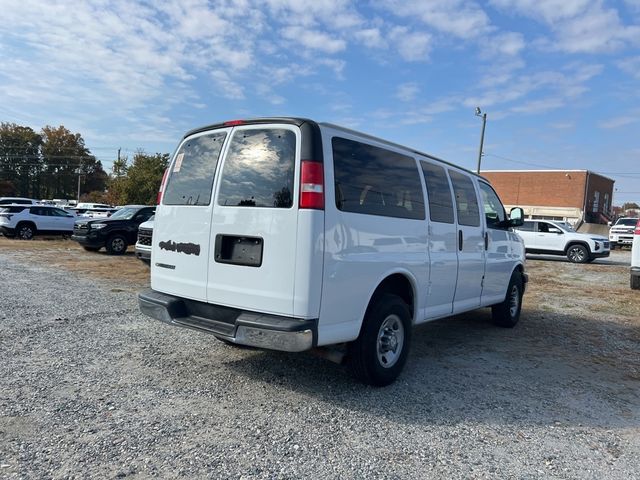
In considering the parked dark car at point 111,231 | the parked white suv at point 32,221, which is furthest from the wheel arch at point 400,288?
the parked white suv at point 32,221

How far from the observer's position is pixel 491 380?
5039mm

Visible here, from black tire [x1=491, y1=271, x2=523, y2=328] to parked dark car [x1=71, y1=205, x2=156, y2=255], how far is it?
42.6ft

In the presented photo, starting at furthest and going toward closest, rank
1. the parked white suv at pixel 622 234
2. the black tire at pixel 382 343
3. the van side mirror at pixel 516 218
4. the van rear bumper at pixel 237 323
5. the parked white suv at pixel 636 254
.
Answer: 1. the parked white suv at pixel 622 234
2. the parked white suv at pixel 636 254
3. the van side mirror at pixel 516 218
4. the black tire at pixel 382 343
5. the van rear bumper at pixel 237 323

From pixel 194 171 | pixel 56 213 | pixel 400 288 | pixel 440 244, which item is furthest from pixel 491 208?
pixel 56 213

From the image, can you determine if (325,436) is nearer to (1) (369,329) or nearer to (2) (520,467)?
(1) (369,329)

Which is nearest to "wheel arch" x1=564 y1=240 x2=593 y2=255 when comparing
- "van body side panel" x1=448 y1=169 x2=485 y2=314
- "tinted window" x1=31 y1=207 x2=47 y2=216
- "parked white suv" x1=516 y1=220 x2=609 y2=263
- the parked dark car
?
"parked white suv" x1=516 y1=220 x2=609 y2=263

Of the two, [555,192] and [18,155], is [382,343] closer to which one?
[555,192]

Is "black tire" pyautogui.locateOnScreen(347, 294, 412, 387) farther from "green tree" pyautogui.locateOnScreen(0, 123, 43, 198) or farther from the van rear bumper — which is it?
"green tree" pyautogui.locateOnScreen(0, 123, 43, 198)

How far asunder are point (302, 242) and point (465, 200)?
9.90 feet

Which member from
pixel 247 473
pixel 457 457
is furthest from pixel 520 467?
pixel 247 473

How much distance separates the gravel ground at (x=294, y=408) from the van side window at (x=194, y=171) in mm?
1668

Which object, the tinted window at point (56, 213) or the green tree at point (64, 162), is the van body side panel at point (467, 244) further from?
the green tree at point (64, 162)

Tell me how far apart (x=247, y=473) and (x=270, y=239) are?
5.52 feet

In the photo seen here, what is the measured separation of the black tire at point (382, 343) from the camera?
4320 mm
